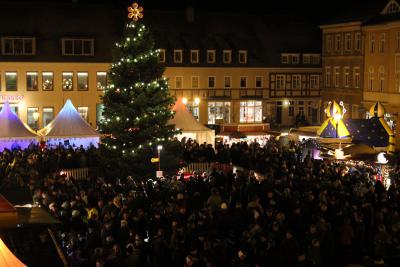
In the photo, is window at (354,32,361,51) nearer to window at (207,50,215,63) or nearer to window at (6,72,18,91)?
window at (207,50,215,63)

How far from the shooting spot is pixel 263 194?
1939 cm

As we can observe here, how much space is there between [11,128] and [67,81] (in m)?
16.2

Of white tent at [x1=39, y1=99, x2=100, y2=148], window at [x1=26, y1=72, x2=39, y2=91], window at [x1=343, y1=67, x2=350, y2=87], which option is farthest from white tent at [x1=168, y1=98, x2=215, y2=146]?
window at [x1=343, y1=67, x2=350, y2=87]

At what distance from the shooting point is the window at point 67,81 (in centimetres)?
4809

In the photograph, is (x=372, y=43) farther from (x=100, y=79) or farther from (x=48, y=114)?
(x=48, y=114)

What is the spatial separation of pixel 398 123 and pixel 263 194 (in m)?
26.4

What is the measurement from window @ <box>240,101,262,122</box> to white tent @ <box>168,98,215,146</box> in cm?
2061

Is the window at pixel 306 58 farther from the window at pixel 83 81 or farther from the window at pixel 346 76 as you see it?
the window at pixel 83 81

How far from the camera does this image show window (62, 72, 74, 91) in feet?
158

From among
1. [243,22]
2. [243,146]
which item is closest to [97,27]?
[243,22]

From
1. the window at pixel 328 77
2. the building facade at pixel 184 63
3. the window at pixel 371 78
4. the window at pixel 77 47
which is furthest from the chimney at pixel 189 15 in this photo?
the window at pixel 371 78

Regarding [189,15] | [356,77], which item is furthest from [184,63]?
[356,77]

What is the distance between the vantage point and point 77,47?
159ft

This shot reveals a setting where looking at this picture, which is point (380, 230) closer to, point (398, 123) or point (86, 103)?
point (398, 123)
